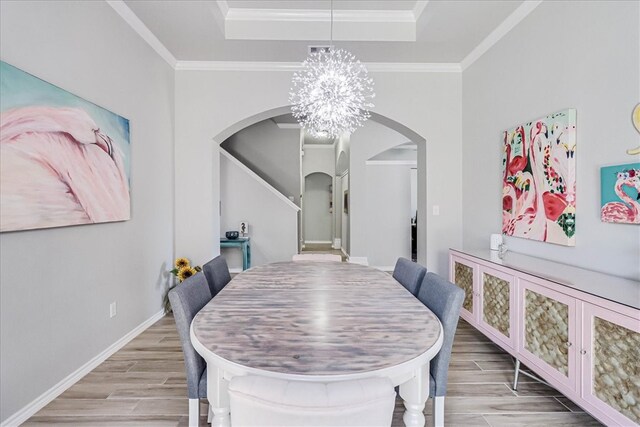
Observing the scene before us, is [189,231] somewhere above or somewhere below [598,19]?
below

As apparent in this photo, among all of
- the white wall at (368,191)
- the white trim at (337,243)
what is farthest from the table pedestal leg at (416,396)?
the white trim at (337,243)

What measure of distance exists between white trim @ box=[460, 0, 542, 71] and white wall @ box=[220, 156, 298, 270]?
374 cm

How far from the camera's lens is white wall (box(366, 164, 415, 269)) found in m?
6.18

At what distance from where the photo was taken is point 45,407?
198cm

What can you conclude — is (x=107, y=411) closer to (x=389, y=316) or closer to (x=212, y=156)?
(x=389, y=316)

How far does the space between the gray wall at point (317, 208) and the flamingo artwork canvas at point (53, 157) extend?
8723mm

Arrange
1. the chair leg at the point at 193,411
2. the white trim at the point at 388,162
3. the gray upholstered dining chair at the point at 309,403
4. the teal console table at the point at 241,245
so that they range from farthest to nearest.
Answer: the white trim at the point at 388,162 → the teal console table at the point at 241,245 → the chair leg at the point at 193,411 → the gray upholstered dining chair at the point at 309,403

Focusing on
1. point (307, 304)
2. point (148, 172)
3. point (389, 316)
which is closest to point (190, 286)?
point (307, 304)

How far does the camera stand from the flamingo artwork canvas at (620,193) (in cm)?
178

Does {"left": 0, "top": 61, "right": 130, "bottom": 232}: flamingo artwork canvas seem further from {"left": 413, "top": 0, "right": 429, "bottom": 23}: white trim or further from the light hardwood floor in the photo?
{"left": 413, "top": 0, "right": 429, "bottom": 23}: white trim

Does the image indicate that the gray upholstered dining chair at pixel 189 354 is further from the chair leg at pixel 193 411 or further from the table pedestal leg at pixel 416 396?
the table pedestal leg at pixel 416 396

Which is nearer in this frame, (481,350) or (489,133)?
(481,350)

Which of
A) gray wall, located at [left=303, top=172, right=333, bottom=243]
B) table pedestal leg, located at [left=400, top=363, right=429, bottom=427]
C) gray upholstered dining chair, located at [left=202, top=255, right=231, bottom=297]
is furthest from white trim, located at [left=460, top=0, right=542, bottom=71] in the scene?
gray wall, located at [left=303, top=172, right=333, bottom=243]

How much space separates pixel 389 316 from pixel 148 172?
288 cm
